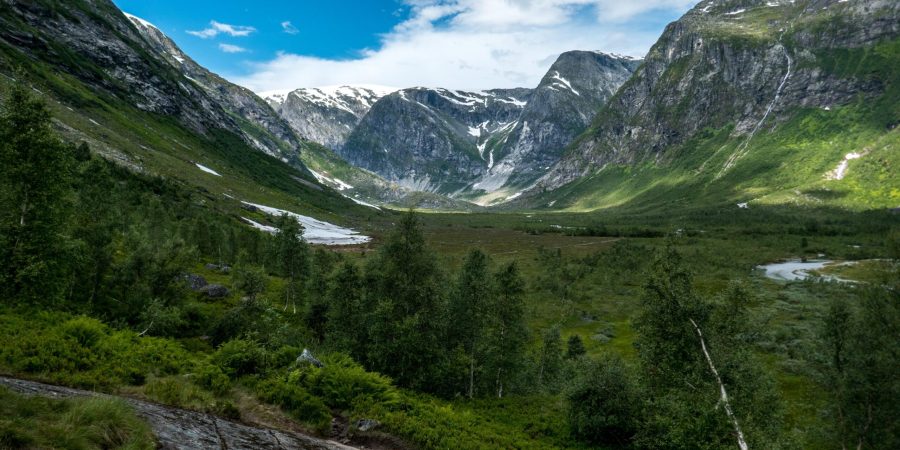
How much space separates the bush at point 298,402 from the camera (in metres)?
20.4

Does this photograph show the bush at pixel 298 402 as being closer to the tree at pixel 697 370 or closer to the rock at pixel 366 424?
the rock at pixel 366 424

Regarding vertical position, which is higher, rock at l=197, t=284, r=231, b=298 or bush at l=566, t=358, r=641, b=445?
rock at l=197, t=284, r=231, b=298

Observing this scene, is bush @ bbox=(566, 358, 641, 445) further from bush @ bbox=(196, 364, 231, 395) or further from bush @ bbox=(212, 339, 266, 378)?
bush @ bbox=(196, 364, 231, 395)

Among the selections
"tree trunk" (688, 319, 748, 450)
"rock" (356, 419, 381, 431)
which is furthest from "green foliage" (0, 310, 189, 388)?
"tree trunk" (688, 319, 748, 450)

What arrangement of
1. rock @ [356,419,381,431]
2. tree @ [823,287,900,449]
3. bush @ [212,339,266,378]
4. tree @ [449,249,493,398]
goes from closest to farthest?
rock @ [356,419,381,431] → bush @ [212,339,266,378] → tree @ [823,287,900,449] → tree @ [449,249,493,398]

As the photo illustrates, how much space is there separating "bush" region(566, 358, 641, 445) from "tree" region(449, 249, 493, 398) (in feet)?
32.0

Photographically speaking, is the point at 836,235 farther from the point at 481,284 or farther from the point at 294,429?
the point at 294,429

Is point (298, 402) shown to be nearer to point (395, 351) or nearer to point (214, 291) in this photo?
point (395, 351)

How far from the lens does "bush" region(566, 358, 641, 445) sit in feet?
96.0

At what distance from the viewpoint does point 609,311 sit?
100500mm

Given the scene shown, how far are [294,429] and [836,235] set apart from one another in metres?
245

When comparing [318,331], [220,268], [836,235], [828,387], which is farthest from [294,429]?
[836,235]

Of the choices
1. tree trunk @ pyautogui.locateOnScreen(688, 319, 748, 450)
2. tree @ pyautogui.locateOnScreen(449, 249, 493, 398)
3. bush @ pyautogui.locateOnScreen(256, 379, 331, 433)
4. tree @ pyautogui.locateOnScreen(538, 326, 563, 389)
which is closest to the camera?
bush @ pyautogui.locateOnScreen(256, 379, 331, 433)

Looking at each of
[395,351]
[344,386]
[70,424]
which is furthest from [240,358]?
[70,424]
